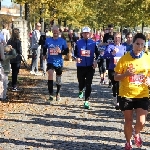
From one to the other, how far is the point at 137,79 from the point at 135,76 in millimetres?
69

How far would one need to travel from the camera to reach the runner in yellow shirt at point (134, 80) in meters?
6.51

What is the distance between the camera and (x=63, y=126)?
346 inches

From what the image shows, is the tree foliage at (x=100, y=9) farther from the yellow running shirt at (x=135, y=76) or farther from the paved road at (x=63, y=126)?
the yellow running shirt at (x=135, y=76)

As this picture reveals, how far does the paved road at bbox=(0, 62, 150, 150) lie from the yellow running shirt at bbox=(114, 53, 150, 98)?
1.03 meters

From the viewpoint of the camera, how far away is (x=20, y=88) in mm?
14141

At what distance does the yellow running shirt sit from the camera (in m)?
6.52

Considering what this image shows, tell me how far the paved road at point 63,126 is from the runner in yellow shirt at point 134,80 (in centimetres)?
73

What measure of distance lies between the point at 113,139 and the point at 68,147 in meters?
0.97

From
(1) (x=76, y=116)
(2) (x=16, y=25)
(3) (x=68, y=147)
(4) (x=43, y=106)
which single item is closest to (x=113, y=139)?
(3) (x=68, y=147)

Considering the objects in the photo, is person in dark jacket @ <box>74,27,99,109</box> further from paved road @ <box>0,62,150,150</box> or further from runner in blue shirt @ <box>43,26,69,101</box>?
Answer: paved road @ <box>0,62,150,150</box>

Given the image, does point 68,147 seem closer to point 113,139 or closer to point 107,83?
point 113,139

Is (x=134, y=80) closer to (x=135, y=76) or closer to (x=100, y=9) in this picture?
(x=135, y=76)

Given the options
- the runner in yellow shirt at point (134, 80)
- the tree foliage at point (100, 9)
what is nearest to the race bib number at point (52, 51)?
the runner in yellow shirt at point (134, 80)

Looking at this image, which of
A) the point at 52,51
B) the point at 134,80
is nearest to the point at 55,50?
the point at 52,51
